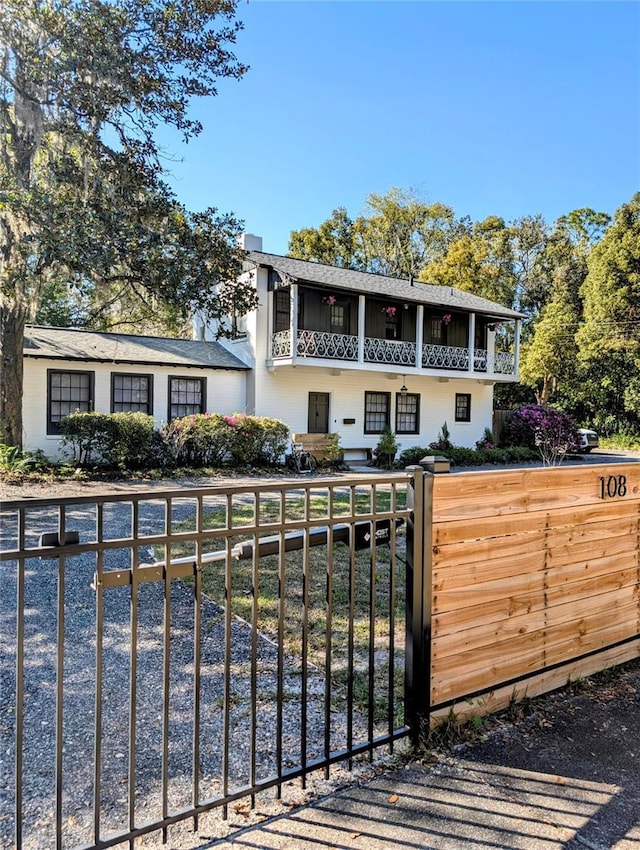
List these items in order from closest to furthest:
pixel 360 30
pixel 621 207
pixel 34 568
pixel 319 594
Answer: pixel 319 594
pixel 34 568
pixel 360 30
pixel 621 207

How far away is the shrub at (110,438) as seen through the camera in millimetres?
11969

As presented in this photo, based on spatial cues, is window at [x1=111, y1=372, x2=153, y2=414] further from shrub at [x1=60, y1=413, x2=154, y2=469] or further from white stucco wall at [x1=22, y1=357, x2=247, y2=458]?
shrub at [x1=60, y1=413, x2=154, y2=469]

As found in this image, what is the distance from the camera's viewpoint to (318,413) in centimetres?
→ 1755

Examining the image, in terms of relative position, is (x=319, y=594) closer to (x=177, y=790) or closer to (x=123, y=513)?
(x=177, y=790)

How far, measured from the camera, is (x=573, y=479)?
10.6 feet

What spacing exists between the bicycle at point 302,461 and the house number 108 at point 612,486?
Answer: 37.0ft

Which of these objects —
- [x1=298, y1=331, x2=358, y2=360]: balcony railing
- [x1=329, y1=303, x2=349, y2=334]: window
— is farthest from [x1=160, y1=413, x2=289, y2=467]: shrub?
[x1=329, y1=303, x2=349, y2=334]: window

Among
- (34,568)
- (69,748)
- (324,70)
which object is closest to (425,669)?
(69,748)

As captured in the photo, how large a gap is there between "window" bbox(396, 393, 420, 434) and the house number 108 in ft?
50.2

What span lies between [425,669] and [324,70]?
10587mm

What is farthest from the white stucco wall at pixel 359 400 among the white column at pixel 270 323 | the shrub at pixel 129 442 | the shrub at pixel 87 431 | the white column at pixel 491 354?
the shrub at pixel 87 431

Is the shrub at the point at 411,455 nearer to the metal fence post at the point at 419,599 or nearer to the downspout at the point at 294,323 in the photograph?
the downspout at the point at 294,323

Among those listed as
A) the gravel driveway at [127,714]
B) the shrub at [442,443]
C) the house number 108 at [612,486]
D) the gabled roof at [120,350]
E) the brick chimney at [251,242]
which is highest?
the brick chimney at [251,242]

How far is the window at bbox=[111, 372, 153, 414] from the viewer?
47.2 ft
